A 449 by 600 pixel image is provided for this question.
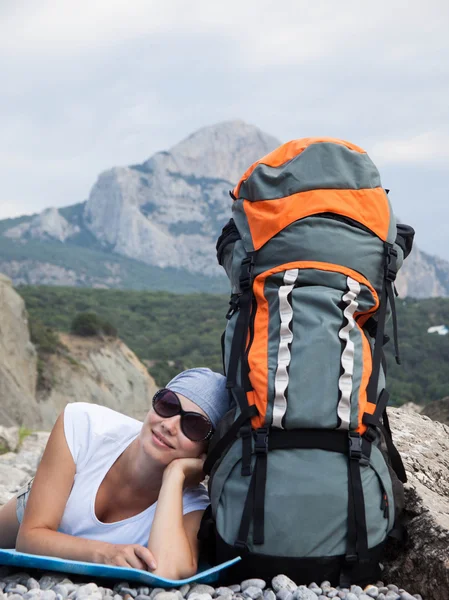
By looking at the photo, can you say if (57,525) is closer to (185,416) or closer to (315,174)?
(185,416)

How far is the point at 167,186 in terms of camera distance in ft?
617

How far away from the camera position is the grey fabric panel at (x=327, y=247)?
10.9ft

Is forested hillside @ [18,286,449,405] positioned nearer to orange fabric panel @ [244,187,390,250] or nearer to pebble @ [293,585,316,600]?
orange fabric panel @ [244,187,390,250]

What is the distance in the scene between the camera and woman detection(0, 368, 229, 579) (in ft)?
9.98

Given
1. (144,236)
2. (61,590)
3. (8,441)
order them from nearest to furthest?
(61,590), (8,441), (144,236)

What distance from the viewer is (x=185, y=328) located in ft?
165

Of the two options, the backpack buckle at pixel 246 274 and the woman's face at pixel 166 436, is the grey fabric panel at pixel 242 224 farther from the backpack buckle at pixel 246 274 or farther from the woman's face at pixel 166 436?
the woman's face at pixel 166 436

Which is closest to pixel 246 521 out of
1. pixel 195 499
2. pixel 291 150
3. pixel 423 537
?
pixel 195 499

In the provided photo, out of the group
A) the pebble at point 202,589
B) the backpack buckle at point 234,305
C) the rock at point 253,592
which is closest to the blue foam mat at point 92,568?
the pebble at point 202,589

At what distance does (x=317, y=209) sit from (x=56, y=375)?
60.5ft

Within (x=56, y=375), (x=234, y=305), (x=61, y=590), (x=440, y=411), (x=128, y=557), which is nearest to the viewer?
(x=61, y=590)

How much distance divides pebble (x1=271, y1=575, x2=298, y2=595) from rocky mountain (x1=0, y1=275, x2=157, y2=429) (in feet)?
44.2

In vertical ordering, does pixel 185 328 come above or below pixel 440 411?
below

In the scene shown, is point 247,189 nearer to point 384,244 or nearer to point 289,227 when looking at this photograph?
point 289,227
